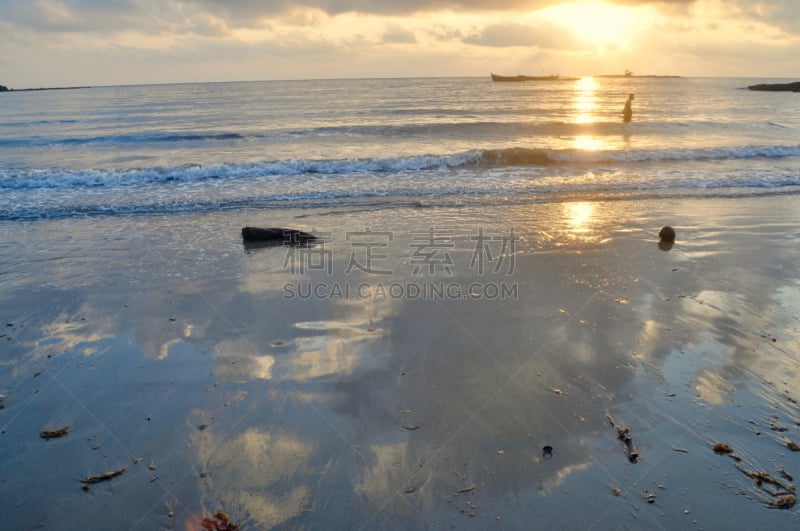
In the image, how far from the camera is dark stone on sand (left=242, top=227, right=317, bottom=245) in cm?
882

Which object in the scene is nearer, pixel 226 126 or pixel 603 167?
pixel 603 167

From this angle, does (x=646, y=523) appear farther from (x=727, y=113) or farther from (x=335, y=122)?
(x=727, y=113)

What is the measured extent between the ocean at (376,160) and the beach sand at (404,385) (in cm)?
453

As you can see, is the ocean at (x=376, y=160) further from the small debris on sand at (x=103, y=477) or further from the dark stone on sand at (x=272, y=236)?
the small debris on sand at (x=103, y=477)

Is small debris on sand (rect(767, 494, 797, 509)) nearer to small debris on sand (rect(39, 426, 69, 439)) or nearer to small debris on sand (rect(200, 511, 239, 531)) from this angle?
small debris on sand (rect(200, 511, 239, 531))

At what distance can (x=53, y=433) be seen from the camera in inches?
156

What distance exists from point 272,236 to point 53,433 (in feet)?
17.4

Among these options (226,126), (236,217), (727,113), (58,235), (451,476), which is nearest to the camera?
(451,476)

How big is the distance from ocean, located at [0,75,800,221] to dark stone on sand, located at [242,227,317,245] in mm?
3049

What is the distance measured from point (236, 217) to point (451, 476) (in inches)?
348

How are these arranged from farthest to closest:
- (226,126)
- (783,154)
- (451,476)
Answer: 1. (226,126)
2. (783,154)
3. (451,476)

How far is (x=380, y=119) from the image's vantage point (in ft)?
103

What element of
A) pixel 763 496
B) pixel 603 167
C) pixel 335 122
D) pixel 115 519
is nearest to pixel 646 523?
pixel 763 496

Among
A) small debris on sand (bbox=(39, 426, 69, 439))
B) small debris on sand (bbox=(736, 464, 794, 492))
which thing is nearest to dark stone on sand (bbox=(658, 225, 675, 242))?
small debris on sand (bbox=(736, 464, 794, 492))
